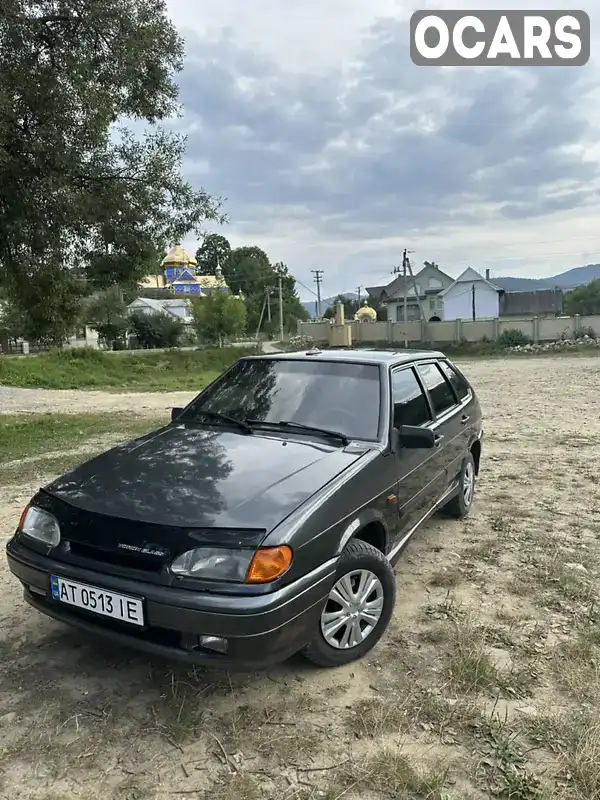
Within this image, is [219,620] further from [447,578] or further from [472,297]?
[472,297]

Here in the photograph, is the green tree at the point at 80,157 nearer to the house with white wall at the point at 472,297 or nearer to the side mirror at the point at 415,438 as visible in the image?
the side mirror at the point at 415,438

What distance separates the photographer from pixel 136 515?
2.62m

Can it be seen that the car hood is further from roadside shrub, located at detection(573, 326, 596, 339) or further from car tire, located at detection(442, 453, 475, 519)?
roadside shrub, located at detection(573, 326, 596, 339)

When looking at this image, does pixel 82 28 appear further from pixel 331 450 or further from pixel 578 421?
pixel 578 421

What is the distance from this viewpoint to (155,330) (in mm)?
45406

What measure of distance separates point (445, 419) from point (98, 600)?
290 centimetres

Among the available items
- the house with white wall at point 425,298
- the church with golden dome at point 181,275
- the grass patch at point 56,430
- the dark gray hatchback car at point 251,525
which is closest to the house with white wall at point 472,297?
the house with white wall at point 425,298

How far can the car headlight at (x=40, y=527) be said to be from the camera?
112 inches

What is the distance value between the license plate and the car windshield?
1516mm

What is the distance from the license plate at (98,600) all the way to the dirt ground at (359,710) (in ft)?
1.43

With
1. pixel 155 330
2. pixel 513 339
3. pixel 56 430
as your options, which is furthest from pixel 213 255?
pixel 56 430

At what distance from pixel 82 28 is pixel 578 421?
10.1 m

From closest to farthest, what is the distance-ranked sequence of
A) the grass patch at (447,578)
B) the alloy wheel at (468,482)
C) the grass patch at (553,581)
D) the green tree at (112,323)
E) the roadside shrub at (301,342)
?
the grass patch at (553,581) < the grass patch at (447,578) < the alloy wheel at (468,482) < the green tree at (112,323) < the roadside shrub at (301,342)

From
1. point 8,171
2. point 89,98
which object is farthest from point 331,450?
point 89,98
